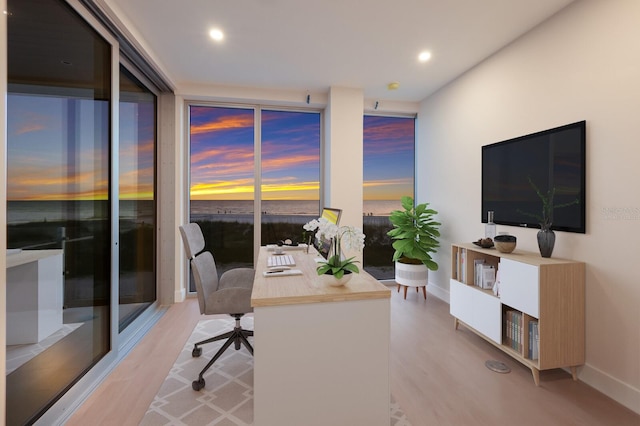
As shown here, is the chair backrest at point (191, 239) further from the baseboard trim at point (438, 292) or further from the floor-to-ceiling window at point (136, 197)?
the baseboard trim at point (438, 292)

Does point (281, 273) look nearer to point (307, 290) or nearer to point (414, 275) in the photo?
point (307, 290)

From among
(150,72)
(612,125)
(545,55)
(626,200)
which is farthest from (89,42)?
(626,200)

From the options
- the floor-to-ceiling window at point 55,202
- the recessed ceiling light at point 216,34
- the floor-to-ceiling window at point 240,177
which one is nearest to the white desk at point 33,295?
the floor-to-ceiling window at point 55,202

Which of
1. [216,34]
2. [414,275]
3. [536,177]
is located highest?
[216,34]

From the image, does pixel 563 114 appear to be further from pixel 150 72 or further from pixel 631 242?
pixel 150 72

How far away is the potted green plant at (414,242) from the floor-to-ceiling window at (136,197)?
123 inches

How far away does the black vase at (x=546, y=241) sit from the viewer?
2277mm

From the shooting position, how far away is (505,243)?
2.51 meters

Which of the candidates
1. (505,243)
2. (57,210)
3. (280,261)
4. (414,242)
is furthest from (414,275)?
(57,210)

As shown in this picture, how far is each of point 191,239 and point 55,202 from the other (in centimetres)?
90

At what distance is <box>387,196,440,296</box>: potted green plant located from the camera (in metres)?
3.81

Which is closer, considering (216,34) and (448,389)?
(448,389)

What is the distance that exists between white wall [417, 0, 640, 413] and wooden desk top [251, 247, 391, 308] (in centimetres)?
173

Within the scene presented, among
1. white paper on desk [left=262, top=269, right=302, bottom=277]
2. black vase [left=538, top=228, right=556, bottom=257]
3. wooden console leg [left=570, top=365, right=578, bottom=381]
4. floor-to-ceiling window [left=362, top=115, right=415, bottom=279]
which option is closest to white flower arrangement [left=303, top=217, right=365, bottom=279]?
white paper on desk [left=262, top=269, right=302, bottom=277]
